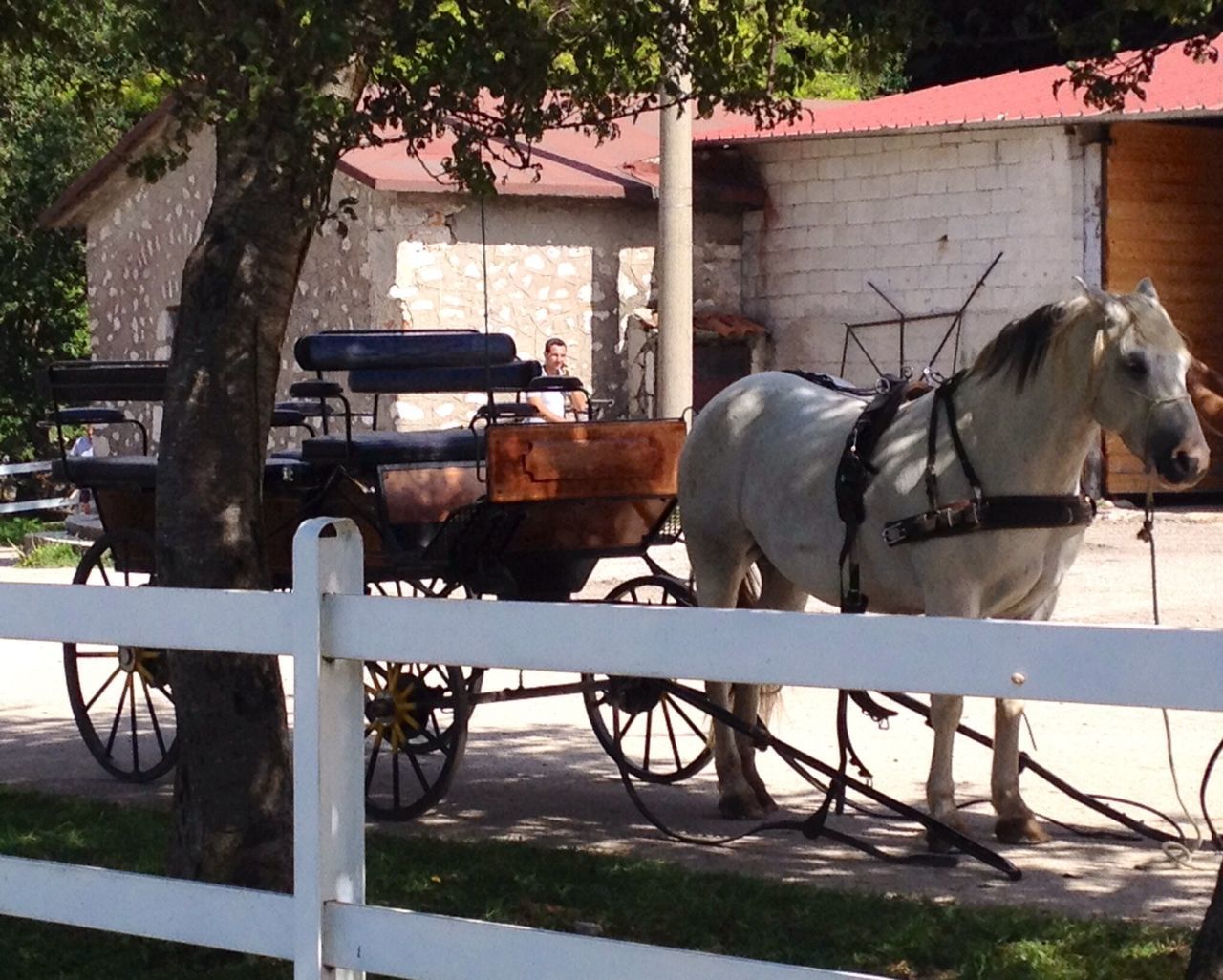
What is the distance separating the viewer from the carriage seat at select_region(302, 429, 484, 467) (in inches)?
325

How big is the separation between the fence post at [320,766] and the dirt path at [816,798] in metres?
3.11

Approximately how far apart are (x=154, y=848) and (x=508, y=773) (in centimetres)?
215

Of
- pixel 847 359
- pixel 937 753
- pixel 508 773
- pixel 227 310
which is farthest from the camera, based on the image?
pixel 847 359

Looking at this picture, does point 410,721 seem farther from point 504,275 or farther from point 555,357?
point 504,275

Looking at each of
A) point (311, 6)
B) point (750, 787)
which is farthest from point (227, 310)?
point (750, 787)

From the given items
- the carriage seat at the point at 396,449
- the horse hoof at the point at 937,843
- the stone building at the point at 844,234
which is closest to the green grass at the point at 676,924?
the horse hoof at the point at 937,843

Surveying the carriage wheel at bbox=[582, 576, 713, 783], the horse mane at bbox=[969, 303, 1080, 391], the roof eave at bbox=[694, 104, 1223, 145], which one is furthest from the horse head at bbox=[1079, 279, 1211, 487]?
the roof eave at bbox=[694, 104, 1223, 145]

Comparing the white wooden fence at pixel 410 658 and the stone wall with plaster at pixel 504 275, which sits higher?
the stone wall with plaster at pixel 504 275

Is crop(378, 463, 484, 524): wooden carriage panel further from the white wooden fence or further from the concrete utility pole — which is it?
the concrete utility pole

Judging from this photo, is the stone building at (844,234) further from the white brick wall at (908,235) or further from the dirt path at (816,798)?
the dirt path at (816,798)

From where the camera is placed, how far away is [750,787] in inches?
317

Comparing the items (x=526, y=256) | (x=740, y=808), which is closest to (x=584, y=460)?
(x=740, y=808)

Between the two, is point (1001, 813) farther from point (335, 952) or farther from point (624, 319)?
point (624, 319)

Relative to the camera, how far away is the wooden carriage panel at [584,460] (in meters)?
Result: 7.84
